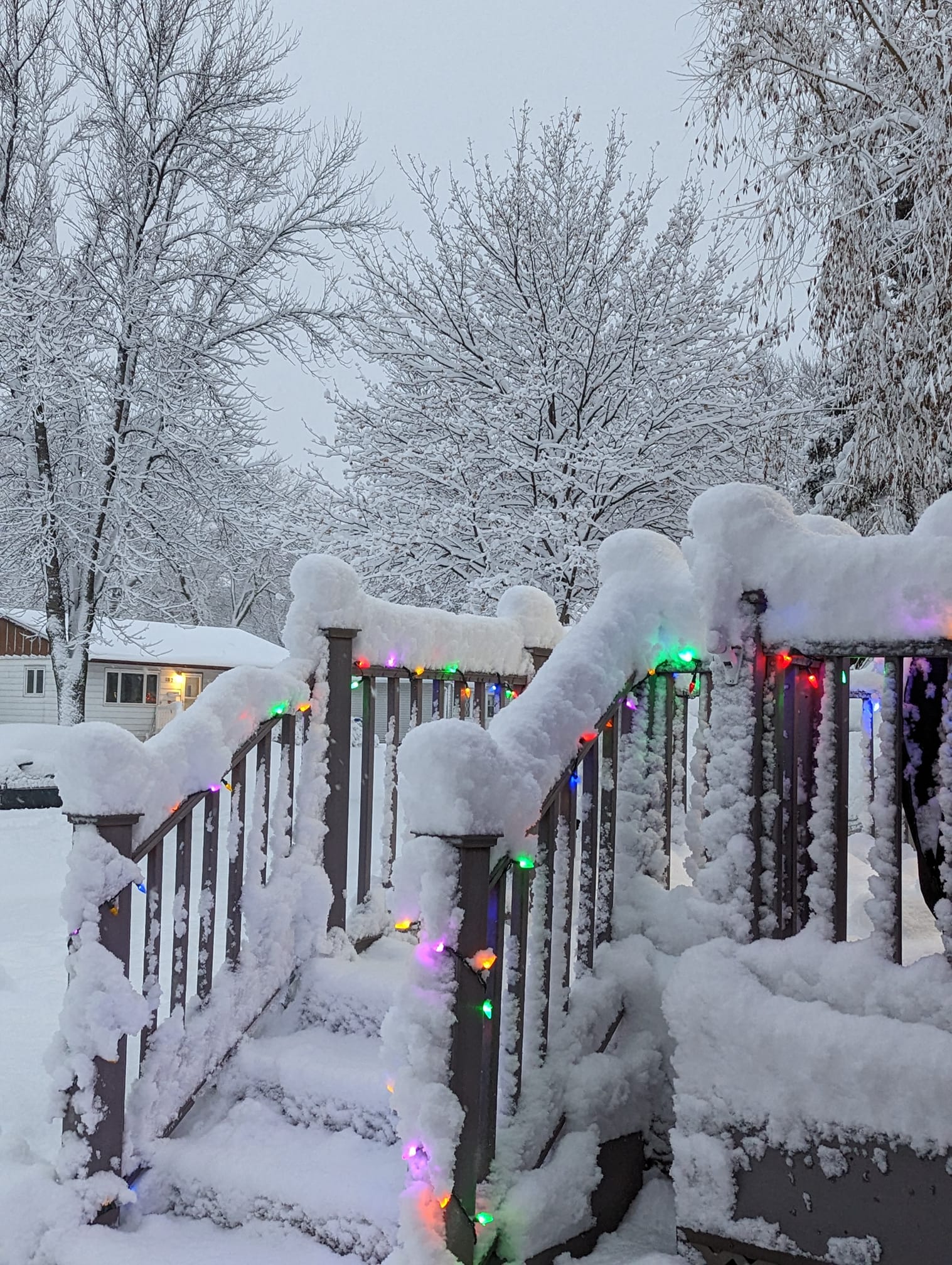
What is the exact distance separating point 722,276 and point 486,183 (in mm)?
2999

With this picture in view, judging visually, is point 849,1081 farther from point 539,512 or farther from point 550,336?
point 550,336

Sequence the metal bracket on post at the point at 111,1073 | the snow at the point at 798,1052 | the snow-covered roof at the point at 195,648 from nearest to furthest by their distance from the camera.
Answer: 1. the snow at the point at 798,1052
2. the metal bracket on post at the point at 111,1073
3. the snow-covered roof at the point at 195,648

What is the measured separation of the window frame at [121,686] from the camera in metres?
25.2

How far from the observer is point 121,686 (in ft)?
83.9

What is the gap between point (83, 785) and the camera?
302 centimetres

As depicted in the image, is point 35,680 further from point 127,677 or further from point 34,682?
point 127,677

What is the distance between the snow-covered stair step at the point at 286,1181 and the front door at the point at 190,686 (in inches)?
943

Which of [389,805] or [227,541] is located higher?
[227,541]

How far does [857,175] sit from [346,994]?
5793mm

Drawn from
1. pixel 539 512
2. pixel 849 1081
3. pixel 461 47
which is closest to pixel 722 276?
pixel 539 512

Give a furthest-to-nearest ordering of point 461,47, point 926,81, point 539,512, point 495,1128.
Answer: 1. point 461,47
2. point 539,512
3. point 926,81
4. point 495,1128

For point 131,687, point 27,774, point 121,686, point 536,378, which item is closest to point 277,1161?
point 536,378

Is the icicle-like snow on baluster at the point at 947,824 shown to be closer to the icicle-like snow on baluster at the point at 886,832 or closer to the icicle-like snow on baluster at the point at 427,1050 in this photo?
the icicle-like snow on baluster at the point at 886,832

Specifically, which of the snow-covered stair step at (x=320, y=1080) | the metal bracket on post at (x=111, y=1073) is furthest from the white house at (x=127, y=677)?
the metal bracket on post at (x=111, y=1073)
